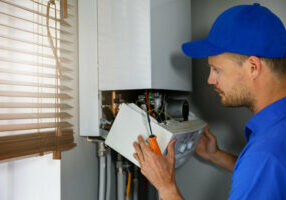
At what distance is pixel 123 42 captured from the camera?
3.42 ft

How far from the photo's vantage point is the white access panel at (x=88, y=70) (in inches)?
44.1

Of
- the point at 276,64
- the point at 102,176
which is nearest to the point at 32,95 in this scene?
the point at 102,176

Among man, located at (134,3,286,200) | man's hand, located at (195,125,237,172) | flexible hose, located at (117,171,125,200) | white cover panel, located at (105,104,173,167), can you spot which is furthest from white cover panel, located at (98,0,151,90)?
man's hand, located at (195,125,237,172)

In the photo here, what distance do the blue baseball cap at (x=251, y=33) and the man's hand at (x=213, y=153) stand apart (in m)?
0.60

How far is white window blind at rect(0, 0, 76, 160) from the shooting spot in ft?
2.86

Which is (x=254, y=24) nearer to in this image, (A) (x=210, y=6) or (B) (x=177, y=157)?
(B) (x=177, y=157)

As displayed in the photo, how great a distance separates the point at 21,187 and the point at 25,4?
706 millimetres

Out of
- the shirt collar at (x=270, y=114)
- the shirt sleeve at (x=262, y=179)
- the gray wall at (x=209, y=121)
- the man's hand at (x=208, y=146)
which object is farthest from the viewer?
the gray wall at (x=209, y=121)

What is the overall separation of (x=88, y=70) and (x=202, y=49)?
50 centimetres

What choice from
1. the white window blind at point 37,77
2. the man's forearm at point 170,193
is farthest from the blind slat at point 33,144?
the man's forearm at point 170,193

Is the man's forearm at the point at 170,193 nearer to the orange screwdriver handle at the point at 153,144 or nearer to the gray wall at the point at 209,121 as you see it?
the orange screwdriver handle at the point at 153,144

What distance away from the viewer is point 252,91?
879mm

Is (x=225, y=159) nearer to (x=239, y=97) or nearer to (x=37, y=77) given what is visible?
(x=239, y=97)

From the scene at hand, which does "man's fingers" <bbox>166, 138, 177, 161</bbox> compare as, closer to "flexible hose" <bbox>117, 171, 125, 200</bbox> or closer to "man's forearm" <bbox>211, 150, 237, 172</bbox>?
"flexible hose" <bbox>117, 171, 125, 200</bbox>
